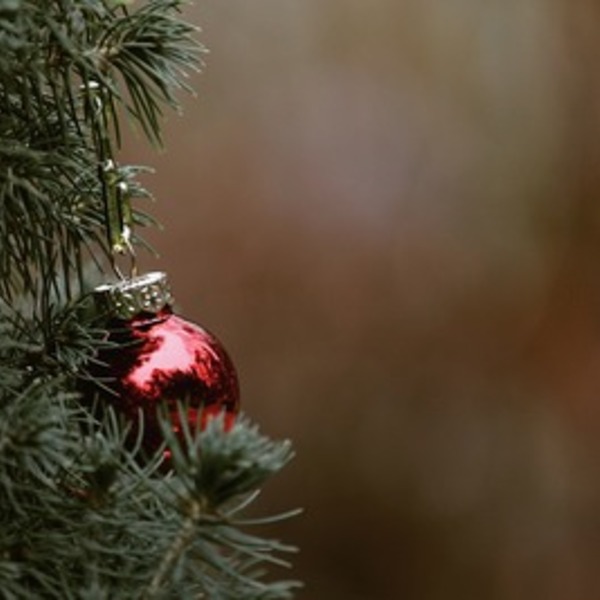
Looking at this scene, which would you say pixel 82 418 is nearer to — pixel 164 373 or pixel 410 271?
pixel 164 373

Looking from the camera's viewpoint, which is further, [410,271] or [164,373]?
[410,271]

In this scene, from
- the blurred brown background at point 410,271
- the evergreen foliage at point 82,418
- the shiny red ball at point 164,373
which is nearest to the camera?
the evergreen foliage at point 82,418

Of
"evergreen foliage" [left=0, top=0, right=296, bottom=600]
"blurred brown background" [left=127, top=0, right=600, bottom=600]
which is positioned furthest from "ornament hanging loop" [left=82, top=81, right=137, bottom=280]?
"blurred brown background" [left=127, top=0, right=600, bottom=600]

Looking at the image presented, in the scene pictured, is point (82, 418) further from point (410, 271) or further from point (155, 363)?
point (410, 271)

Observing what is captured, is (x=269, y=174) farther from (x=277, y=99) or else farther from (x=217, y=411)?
(x=217, y=411)

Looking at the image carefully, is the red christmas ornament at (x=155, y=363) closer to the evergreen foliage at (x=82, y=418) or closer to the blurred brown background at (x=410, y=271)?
the evergreen foliage at (x=82, y=418)

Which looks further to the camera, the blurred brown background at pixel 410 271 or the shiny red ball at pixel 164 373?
the blurred brown background at pixel 410 271

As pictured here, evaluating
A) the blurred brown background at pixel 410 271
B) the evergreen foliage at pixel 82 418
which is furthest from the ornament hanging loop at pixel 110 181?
the blurred brown background at pixel 410 271

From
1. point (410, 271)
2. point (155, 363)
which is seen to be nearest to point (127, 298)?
point (155, 363)
